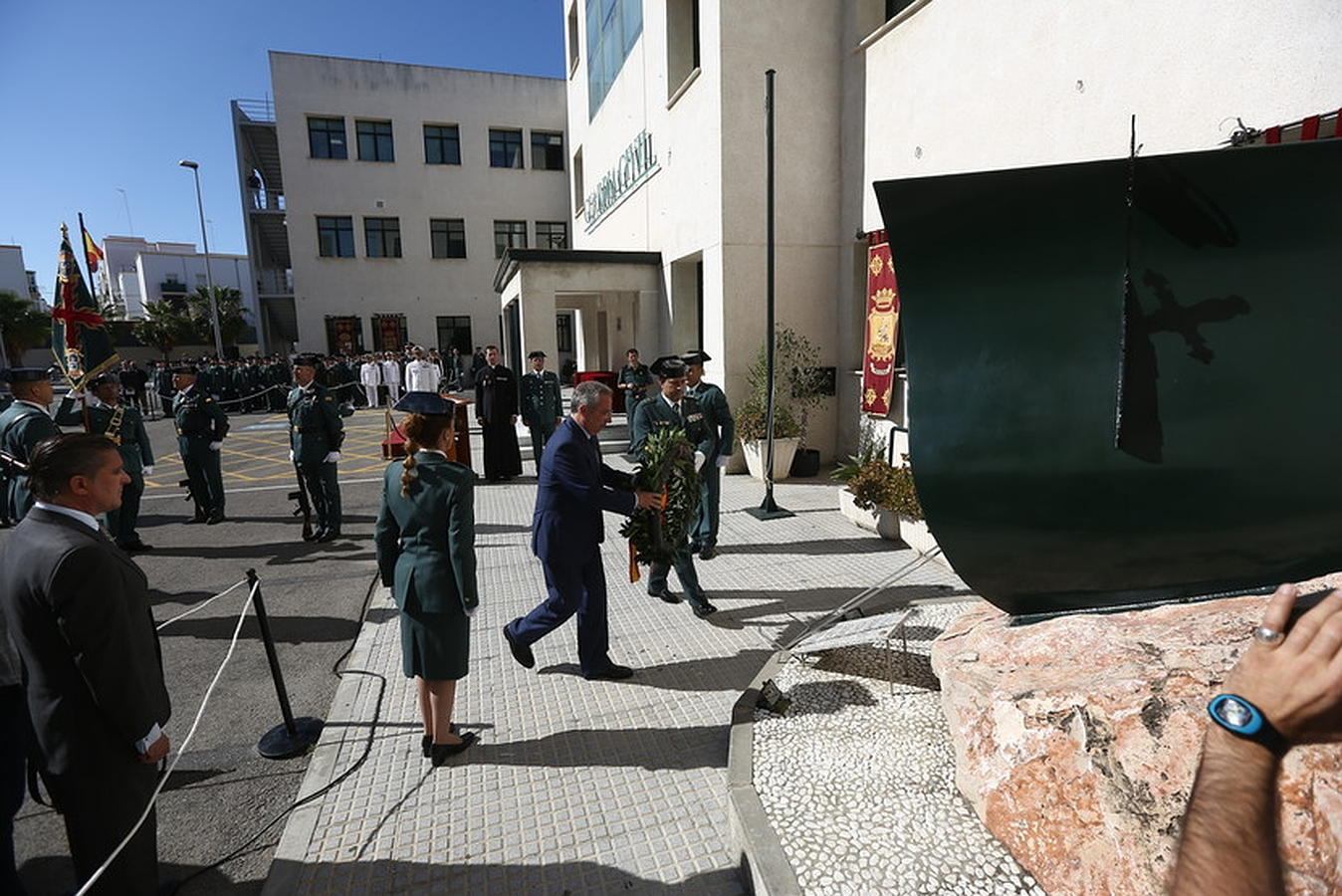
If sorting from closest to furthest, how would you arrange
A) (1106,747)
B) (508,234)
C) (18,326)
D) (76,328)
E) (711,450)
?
(1106,747)
(76,328)
(711,450)
(508,234)
(18,326)

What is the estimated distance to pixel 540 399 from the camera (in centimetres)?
1080

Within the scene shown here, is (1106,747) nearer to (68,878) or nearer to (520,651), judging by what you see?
(520,651)

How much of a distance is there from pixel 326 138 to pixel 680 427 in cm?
3266

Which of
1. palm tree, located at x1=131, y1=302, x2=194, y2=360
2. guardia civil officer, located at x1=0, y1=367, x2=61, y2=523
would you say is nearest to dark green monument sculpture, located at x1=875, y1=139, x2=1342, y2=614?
guardia civil officer, located at x1=0, y1=367, x2=61, y2=523

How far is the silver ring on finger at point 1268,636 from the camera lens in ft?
3.55

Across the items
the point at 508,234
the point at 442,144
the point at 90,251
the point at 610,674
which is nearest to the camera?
the point at 610,674

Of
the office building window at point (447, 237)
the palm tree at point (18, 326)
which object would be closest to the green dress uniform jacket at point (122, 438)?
the office building window at point (447, 237)

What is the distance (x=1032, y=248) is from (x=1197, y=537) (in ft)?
3.86

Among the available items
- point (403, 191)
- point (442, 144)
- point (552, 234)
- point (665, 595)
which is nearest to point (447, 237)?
point (403, 191)

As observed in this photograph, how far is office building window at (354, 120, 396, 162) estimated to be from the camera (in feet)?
100

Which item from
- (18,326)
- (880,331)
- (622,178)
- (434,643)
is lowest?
(434,643)

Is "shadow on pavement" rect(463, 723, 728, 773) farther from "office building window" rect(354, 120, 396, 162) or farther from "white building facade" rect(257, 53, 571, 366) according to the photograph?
"office building window" rect(354, 120, 396, 162)

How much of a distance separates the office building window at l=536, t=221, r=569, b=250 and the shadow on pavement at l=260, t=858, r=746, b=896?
33.0 m

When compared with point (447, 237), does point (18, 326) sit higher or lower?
lower
